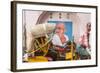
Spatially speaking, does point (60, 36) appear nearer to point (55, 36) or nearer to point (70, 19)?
point (55, 36)

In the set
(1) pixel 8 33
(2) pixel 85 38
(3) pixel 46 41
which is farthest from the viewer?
(2) pixel 85 38

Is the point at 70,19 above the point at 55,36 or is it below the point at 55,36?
above

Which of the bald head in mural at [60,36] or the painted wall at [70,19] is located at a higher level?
the painted wall at [70,19]

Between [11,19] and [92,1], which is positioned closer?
[11,19]

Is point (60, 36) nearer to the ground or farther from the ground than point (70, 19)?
nearer to the ground

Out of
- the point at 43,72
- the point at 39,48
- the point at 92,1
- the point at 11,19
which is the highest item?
the point at 92,1

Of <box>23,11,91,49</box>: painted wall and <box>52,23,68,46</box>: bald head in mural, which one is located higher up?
<box>23,11,91,49</box>: painted wall

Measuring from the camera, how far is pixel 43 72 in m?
1.77

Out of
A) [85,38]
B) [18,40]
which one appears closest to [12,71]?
[18,40]

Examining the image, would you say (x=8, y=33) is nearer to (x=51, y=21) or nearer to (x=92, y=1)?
(x=51, y=21)

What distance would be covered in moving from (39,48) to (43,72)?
20 cm

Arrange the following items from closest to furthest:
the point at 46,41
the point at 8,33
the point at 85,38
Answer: the point at 8,33 → the point at 46,41 → the point at 85,38

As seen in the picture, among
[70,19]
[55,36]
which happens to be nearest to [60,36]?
[55,36]

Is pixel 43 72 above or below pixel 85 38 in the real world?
below
